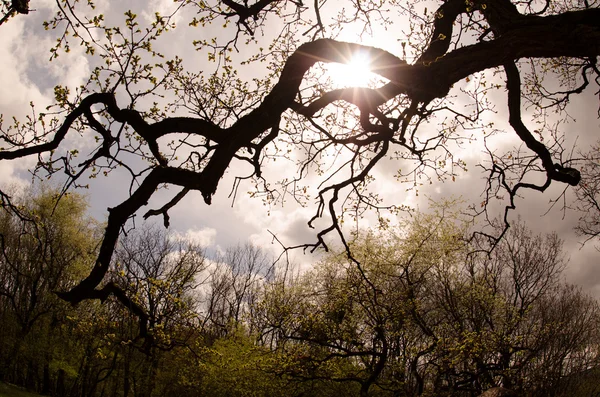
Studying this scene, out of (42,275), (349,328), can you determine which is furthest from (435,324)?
(42,275)

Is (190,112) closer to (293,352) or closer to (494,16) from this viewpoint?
(494,16)

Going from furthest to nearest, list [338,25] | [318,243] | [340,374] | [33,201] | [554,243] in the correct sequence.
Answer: [33,201], [554,243], [340,374], [338,25], [318,243]

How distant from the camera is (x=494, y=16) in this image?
12.8 ft

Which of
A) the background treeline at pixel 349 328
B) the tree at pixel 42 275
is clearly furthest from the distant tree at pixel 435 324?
the tree at pixel 42 275

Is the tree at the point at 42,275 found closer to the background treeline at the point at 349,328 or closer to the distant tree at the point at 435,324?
the background treeline at the point at 349,328

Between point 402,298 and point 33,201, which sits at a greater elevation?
point 33,201

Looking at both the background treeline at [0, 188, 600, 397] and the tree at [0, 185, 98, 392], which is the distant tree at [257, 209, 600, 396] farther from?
the tree at [0, 185, 98, 392]

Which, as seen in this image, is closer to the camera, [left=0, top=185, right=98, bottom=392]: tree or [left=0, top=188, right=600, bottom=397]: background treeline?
[left=0, top=188, right=600, bottom=397]: background treeline

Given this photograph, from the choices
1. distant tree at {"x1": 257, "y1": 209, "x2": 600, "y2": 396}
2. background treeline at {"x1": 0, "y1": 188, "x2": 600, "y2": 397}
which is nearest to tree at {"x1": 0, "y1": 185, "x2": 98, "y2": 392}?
background treeline at {"x1": 0, "y1": 188, "x2": 600, "y2": 397}

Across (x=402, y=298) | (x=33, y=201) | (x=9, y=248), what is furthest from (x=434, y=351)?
(x=9, y=248)

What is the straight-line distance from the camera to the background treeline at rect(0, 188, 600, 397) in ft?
40.8

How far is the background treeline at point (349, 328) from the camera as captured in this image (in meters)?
12.4

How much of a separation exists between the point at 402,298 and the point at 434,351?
7.87 feet

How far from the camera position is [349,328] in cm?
1359
